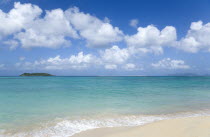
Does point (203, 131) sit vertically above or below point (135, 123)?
Result: above

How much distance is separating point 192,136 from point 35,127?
663cm

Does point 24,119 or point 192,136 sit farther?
point 24,119

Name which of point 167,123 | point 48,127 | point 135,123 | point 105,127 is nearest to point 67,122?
point 48,127

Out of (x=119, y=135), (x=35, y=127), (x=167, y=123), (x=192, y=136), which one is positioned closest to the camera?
(x=192, y=136)

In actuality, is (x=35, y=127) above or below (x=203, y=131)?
below

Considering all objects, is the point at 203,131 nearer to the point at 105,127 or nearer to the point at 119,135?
the point at 119,135

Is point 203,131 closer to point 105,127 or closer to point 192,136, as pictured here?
point 192,136

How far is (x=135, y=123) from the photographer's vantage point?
7.67 metres

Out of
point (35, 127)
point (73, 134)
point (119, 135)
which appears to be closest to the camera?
point (119, 135)

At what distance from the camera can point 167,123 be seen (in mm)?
6750

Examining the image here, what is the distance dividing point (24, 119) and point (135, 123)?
20.1 feet

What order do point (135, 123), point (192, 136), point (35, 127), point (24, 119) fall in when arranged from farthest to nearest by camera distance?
point (24, 119) → point (135, 123) → point (35, 127) → point (192, 136)

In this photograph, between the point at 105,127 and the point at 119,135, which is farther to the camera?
the point at 105,127

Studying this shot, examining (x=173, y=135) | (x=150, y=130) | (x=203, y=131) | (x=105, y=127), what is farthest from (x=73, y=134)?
(x=203, y=131)
